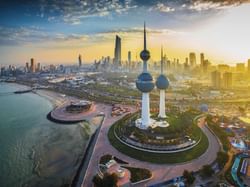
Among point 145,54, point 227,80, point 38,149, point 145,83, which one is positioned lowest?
point 38,149

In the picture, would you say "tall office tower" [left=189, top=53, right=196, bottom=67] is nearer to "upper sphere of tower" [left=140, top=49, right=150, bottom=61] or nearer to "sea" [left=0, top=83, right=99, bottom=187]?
"sea" [left=0, top=83, right=99, bottom=187]

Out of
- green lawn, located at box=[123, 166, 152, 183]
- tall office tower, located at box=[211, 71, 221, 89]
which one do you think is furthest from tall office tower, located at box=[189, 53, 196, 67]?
green lawn, located at box=[123, 166, 152, 183]

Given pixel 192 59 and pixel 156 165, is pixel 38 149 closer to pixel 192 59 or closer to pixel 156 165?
pixel 156 165

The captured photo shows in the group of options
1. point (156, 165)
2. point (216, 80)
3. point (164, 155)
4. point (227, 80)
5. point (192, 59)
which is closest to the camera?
point (156, 165)

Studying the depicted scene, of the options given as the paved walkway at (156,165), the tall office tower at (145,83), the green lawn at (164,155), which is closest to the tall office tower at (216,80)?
the paved walkway at (156,165)

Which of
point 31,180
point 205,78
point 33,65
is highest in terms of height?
point 33,65

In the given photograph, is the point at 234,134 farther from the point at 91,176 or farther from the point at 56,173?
the point at 56,173

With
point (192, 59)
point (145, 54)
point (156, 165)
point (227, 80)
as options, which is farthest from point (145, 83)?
point (192, 59)

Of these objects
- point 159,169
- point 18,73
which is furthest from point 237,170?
point 18,73
